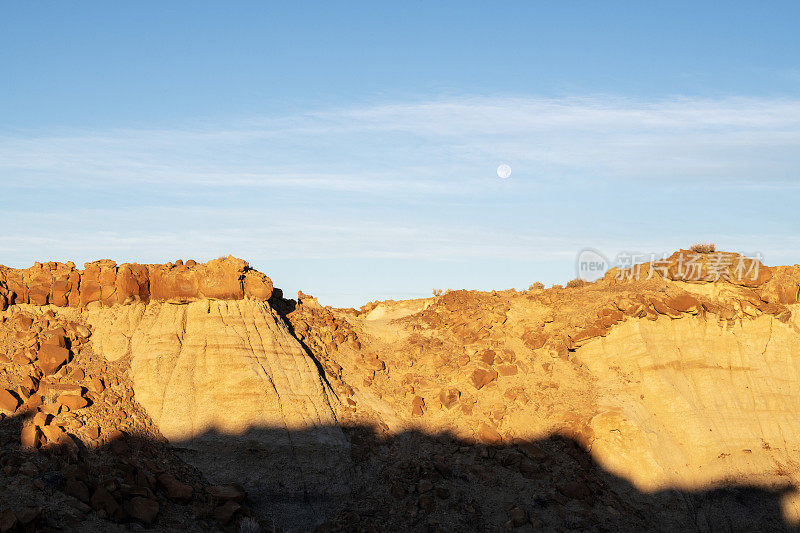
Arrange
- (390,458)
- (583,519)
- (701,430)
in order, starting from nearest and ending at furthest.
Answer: (583,519) < (390,458) < (701,430)

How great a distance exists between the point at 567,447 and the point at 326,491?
912 centimetres

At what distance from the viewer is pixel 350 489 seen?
83.2ft

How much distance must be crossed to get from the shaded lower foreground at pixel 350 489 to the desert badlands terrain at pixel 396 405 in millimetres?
74

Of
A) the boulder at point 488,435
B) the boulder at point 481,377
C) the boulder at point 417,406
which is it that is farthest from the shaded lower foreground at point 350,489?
the boulder at point 481,377

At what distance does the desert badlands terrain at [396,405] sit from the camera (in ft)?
75.6

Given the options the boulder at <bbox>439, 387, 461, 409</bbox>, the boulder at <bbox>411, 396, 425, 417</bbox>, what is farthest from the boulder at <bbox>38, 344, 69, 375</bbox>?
the boulder at <bbox>439, 387, 461, 409</bbox>

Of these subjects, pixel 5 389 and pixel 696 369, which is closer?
pixel 5 389

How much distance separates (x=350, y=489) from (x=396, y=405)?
16.7 feet

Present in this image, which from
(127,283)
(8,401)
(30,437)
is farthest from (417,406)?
(8,401)

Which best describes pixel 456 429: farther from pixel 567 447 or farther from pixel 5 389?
pixel 5 389

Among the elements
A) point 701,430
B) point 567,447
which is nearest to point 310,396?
point 567,447

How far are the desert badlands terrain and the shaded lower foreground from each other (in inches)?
2.9

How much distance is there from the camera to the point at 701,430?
96.2 feet

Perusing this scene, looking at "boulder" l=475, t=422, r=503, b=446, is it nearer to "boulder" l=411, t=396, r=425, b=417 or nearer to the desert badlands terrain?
the desert badlands terrain
